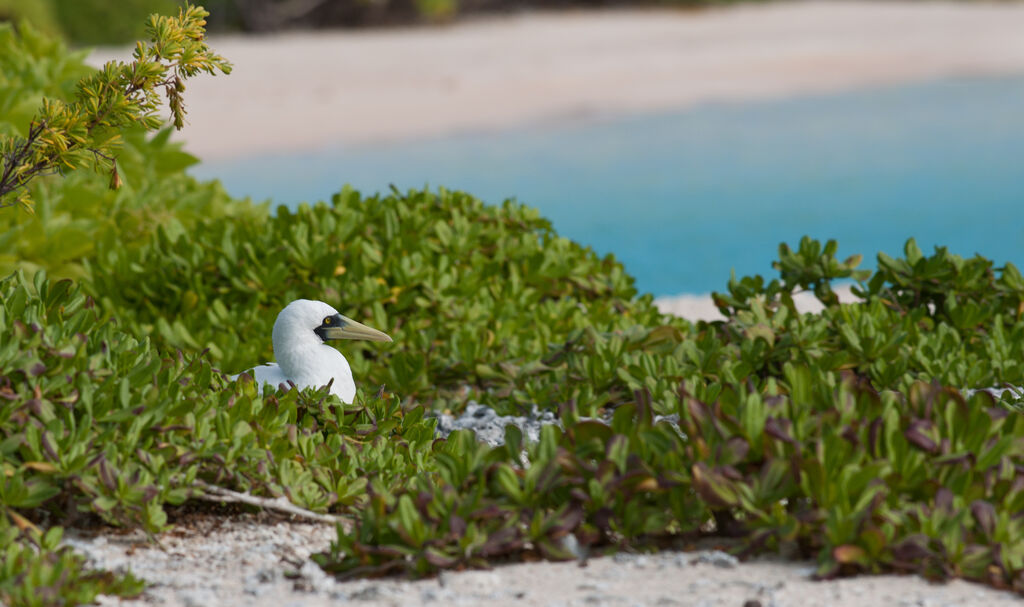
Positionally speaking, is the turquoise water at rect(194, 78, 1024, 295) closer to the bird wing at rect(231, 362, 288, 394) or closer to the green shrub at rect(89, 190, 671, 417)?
the green shrub at rect(89, 190, 671, 417)

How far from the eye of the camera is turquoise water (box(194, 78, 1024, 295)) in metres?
11.6

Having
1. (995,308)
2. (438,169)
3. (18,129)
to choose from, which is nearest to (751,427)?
(995,308)

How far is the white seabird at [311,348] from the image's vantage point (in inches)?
149

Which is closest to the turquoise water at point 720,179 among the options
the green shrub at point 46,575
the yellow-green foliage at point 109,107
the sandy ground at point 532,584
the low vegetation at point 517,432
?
the low vegetation at point 517,432

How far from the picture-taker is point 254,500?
117 inches

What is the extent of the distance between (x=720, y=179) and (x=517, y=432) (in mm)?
11273

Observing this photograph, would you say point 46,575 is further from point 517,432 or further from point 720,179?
point 720,179

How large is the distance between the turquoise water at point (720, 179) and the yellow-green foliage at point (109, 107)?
24.9 feet

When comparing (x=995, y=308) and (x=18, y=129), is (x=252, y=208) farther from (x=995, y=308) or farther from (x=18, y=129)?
(x=995, y=308)

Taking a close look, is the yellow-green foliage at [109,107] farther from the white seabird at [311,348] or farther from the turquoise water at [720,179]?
the turquoise water at [720,179]

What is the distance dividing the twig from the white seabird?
750 mm

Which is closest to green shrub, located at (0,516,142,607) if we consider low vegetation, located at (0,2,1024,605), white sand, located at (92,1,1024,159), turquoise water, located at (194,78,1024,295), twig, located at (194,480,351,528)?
low vegetation, located at (0,2,1024,605)

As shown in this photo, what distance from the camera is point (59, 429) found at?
2.82 m

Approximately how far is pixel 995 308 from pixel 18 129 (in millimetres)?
4412
